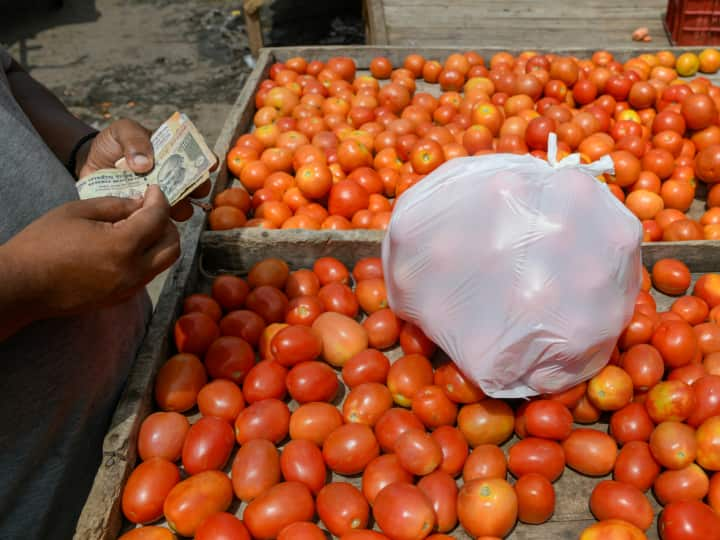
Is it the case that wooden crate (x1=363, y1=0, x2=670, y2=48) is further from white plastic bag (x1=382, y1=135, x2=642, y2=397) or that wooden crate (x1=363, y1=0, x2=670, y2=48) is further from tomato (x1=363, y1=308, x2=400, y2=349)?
white plastic bag (x1=382, y1=135, x2=642, y2=397)

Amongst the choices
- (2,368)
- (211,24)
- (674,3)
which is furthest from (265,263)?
(211,24)

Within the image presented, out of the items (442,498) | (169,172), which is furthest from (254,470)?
(169,172)

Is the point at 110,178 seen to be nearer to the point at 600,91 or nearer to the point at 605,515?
the point at 605,515

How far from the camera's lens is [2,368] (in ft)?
4.43

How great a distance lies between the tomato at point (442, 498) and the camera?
58.7 inches

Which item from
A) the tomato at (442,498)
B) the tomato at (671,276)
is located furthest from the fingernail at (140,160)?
the tomato at (671,276)

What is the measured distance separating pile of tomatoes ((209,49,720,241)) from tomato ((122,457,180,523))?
1.14 m

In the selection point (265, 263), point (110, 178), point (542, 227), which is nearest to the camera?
point (542, 227)

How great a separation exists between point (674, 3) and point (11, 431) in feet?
17.2

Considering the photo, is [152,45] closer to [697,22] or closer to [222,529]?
[697,22]

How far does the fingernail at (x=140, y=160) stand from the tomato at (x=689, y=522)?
167 cm

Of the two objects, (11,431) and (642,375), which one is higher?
(11,431)

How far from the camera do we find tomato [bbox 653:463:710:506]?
4.91 ft

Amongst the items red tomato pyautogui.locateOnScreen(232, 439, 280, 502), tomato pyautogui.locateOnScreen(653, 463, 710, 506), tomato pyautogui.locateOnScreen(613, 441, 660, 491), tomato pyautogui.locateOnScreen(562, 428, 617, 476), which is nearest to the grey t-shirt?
red tomato pyautogui.locateOnScreen(232, 439, 280, 502)
